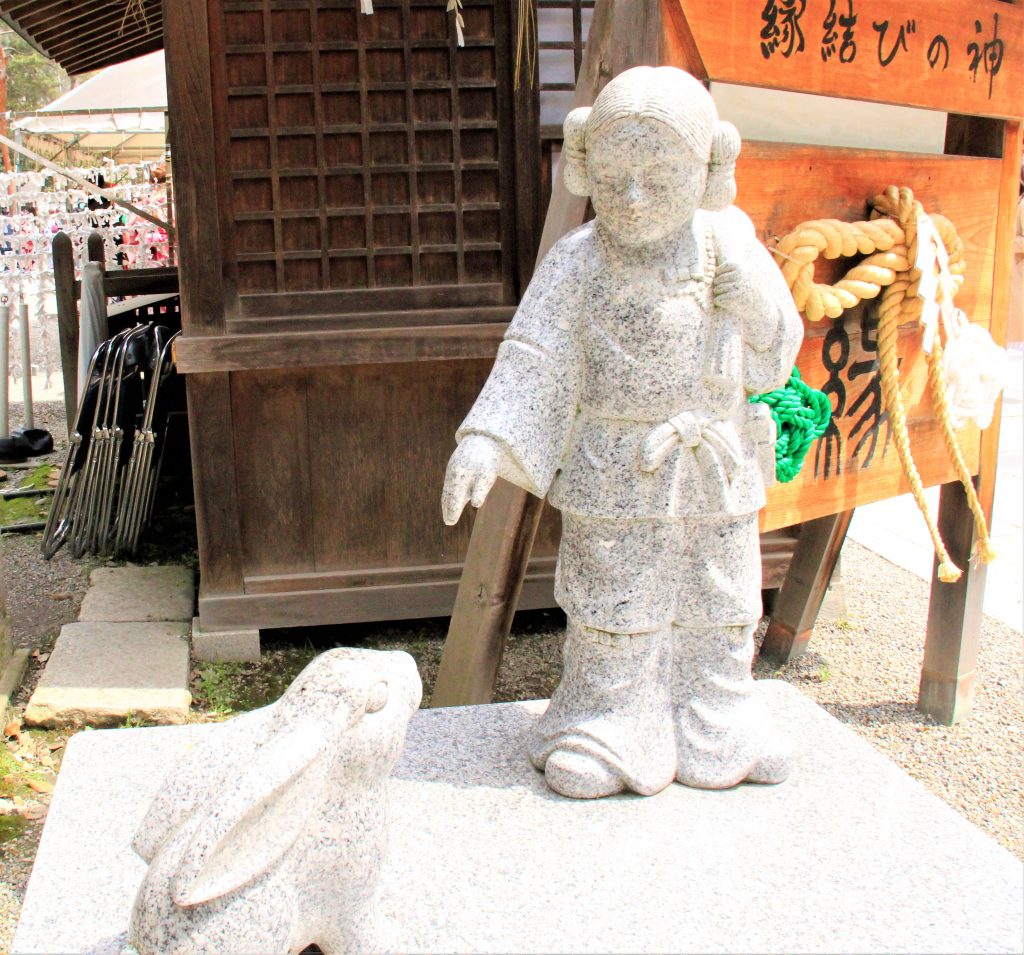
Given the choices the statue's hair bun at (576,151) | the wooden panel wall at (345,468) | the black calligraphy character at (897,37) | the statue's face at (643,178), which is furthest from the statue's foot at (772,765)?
the wooden panel wall at (345,468)

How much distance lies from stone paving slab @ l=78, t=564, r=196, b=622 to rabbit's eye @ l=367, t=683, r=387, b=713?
300 cm

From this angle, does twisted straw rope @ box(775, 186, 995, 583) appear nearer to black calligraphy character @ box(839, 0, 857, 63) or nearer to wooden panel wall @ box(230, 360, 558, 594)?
black calligraphy character @ box(839, 0, 857, 63)

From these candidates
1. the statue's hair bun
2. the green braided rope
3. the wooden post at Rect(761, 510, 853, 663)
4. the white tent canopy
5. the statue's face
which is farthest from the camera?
the white tent canopy

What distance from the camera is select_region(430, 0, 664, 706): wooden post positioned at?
2.58m

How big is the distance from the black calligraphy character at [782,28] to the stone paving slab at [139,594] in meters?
3.18

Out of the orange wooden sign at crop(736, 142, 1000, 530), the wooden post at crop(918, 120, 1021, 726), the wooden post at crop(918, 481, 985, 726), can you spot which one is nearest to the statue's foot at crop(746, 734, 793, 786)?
the orange wooden sign at crop(736, 142, 1000, 530)

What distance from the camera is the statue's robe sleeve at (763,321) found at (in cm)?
210

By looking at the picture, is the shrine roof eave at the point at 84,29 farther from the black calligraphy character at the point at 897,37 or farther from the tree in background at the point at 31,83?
the tree in background at the point at 31,83

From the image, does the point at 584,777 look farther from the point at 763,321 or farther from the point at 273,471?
the point at 273,471

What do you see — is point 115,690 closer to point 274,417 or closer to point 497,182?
point 274,417

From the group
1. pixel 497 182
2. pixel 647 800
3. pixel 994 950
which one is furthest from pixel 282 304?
pixel 994 950

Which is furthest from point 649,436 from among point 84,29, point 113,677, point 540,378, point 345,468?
point 84,29

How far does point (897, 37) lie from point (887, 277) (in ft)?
2.17

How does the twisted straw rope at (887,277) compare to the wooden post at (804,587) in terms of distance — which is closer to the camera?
the twisted straw rope at (887,277)
